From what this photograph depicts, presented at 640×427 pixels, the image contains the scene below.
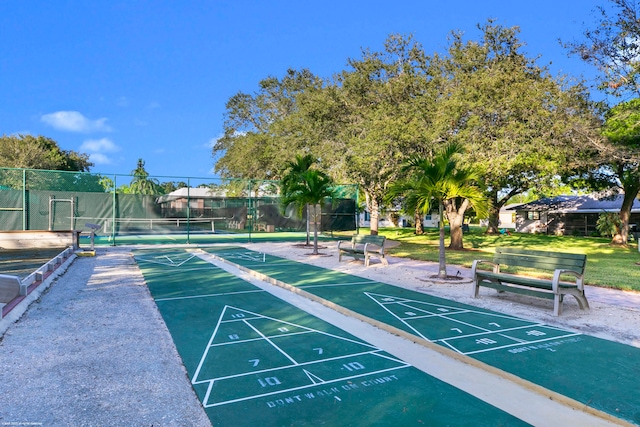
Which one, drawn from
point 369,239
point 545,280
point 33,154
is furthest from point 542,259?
point 33,154

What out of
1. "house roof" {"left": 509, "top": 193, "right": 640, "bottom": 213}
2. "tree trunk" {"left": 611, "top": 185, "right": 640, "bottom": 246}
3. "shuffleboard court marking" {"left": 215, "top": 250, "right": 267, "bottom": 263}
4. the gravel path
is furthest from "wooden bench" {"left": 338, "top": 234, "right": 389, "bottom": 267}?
"house roof" {"left": 509, "top": 193, "right": 640, "bottom": 213}

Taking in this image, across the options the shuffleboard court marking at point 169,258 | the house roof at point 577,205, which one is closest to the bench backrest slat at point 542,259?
the shuffleboard court marking at point 169,258

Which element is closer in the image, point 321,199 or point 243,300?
point 243,300

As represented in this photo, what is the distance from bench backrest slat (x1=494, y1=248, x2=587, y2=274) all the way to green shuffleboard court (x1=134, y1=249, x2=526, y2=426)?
3.80 metres

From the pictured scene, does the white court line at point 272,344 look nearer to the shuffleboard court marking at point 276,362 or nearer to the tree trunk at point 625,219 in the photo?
the shuffleboard court marking at point 276,362

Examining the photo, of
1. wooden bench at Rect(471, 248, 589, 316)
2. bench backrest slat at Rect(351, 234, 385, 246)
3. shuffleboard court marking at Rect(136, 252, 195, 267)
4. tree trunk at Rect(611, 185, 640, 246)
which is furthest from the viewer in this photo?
tree trunk at Rect(611, 185, 640, 246)

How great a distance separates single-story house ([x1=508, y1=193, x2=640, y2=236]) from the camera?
35.1 metres

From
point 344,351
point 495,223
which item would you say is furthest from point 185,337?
point 495,223

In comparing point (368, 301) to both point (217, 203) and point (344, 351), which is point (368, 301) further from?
point (217, 203)

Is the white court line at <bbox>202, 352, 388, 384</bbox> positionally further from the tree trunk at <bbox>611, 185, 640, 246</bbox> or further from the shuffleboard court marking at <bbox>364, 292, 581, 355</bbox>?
the tree trunk at <bbox>611, 185, 640, 246</bbox>

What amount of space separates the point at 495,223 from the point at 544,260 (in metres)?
29.1

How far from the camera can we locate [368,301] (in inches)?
283

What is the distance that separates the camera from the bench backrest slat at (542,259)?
642 centimetres

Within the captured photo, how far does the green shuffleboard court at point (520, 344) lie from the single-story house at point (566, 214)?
3431 cm
